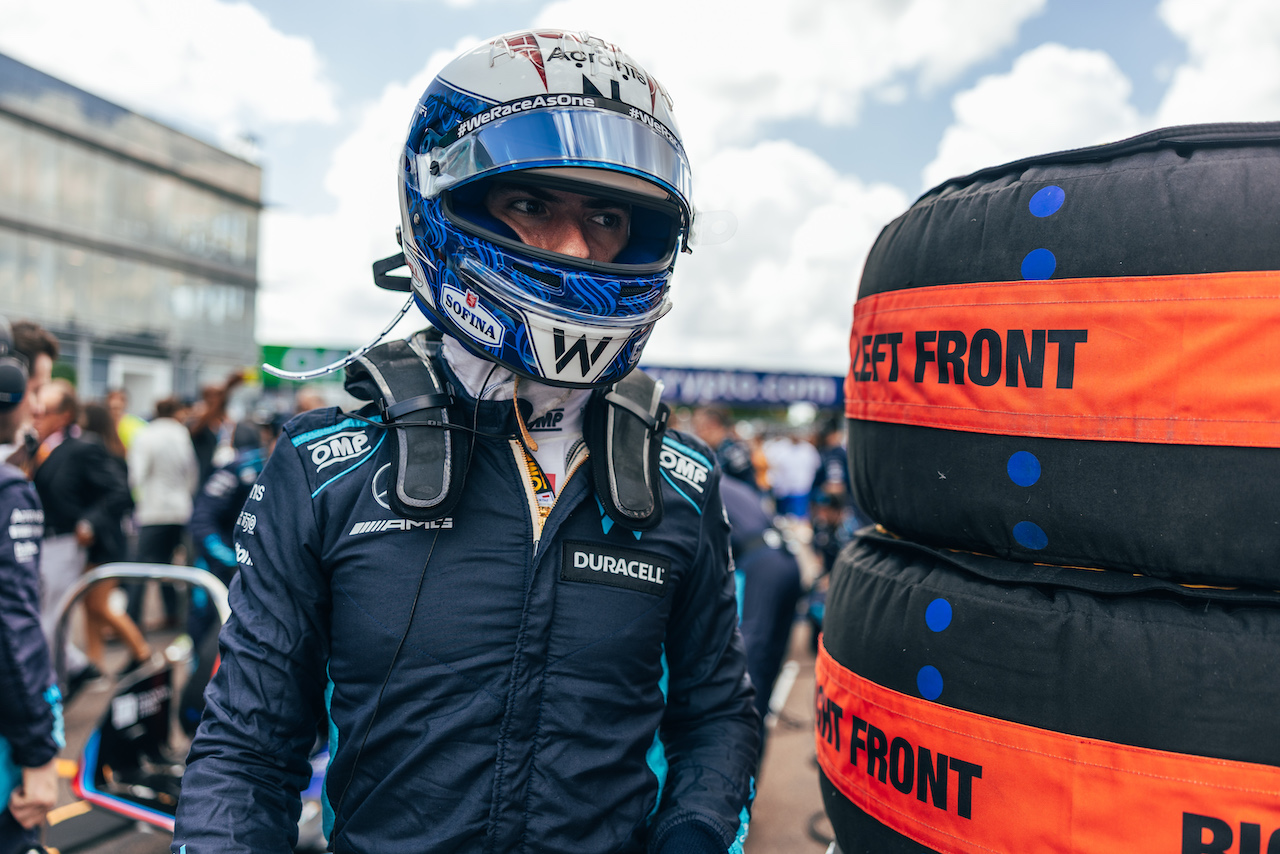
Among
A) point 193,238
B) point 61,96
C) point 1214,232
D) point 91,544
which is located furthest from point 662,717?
point 193,238

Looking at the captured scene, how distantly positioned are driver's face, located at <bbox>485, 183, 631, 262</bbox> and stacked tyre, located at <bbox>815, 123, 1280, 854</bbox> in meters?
0.60

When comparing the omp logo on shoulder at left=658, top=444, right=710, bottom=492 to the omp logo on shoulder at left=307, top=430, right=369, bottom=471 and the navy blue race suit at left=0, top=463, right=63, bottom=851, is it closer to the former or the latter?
the omp logo on shoulder at left=307, top=430, right=369, bottom=471

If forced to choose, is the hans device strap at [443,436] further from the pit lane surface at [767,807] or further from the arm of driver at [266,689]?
the pit lane surface at [767,807]

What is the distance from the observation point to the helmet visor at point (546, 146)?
1416 mm

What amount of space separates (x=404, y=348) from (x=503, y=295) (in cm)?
29

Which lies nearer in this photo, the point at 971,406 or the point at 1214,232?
the point at 1214,232

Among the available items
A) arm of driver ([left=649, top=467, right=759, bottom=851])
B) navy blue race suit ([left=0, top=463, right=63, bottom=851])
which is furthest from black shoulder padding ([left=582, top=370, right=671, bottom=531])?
navy blue race suit ([left=0, top=463, right=63, bottom=851])

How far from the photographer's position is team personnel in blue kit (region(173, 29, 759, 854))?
1299mm

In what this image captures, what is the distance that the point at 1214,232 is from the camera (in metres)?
1.17

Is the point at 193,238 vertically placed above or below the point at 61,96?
below

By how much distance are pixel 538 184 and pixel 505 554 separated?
666 mm

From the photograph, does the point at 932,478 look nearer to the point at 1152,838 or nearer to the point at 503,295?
the point at 1152,838

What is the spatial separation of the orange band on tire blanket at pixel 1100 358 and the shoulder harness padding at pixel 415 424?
2.80 feet

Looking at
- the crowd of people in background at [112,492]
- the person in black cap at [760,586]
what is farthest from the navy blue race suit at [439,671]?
the person in black cap at [760,586]
